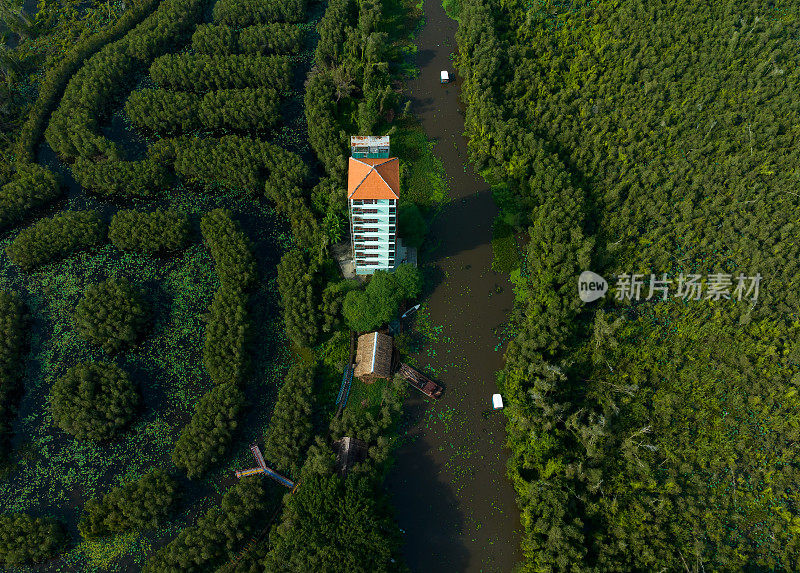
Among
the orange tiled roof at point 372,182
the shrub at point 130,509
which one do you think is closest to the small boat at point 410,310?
the orange tiled roof at point 372,182

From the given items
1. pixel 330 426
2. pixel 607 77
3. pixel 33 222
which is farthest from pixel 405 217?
pixel 33 222

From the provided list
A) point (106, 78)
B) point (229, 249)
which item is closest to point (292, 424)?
point (229, 249)

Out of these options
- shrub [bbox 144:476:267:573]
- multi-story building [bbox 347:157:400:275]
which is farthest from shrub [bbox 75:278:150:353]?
multi-story building [bbox 347:157:400:275]

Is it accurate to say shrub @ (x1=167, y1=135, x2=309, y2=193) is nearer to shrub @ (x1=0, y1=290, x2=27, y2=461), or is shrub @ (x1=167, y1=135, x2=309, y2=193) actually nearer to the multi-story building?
the multi-story building

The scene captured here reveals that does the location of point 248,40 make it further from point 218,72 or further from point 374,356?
point 374,356

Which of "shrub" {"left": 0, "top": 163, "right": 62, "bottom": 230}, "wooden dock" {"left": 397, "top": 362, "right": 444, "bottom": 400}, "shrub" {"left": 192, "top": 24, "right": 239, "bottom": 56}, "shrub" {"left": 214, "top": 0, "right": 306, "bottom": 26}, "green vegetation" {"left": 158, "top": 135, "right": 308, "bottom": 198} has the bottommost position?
"wooden dock" {"left": 397, "top": 362, "right": 444, "bottom": 400}

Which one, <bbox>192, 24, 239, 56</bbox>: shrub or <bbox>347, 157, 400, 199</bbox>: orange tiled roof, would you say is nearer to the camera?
<bbox>347, 157, 400, 199</bbox>: orange tiled roof

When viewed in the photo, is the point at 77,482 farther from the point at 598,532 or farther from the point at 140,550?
the point at 598,532
